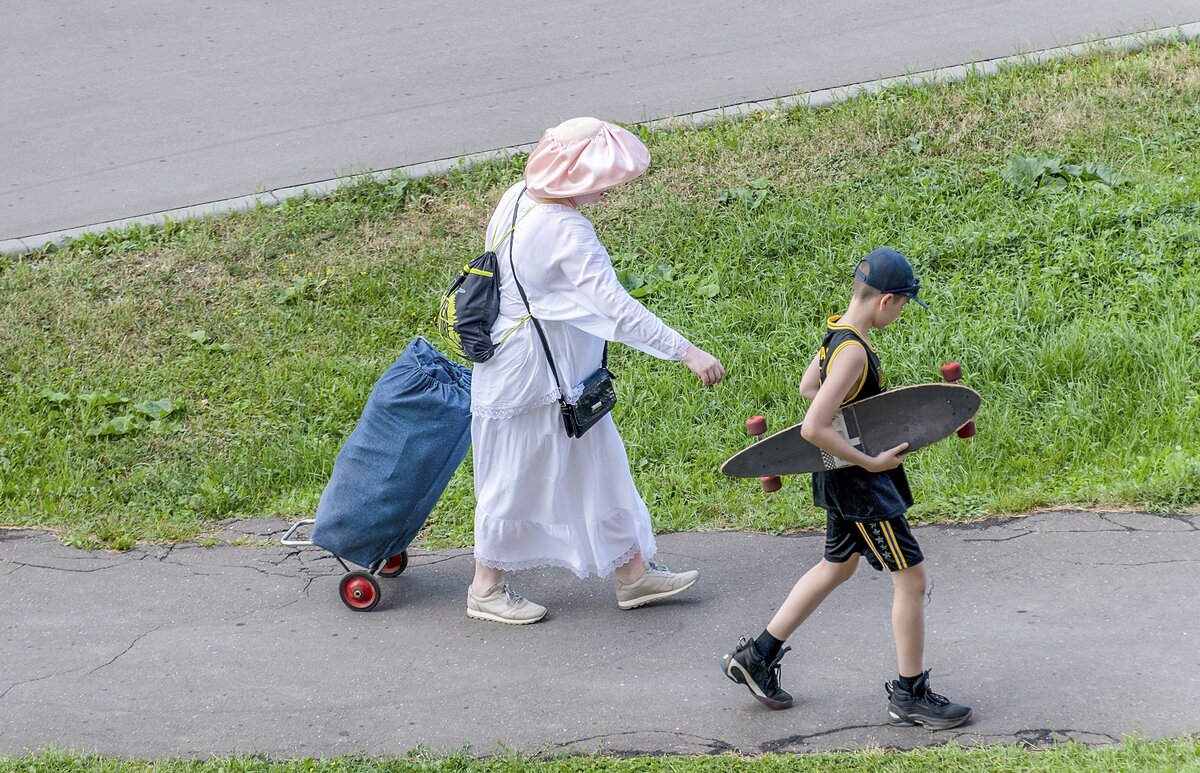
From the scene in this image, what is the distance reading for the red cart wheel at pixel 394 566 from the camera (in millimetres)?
5266

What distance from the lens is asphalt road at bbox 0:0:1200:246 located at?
883cm

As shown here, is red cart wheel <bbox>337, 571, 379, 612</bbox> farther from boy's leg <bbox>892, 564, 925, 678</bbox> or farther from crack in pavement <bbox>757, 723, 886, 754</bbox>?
boy's leg <bbox>892, 564, 925, 678</bbox>

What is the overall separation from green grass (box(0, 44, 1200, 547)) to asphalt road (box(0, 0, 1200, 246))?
676mm

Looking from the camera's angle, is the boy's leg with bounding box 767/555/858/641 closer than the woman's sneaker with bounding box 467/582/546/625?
Yes

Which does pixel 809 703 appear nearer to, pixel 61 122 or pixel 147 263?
pixel 147 263

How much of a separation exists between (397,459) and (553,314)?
917 millimetres

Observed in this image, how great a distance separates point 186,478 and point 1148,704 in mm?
4556

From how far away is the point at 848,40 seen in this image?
9.44 m

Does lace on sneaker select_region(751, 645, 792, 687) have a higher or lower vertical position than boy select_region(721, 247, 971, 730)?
lower

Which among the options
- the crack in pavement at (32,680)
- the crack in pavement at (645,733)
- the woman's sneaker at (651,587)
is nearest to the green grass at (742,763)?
the crack in pavement at (645,733)

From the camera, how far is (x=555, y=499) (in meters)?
4.71

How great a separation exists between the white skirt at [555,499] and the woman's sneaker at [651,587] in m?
0.09

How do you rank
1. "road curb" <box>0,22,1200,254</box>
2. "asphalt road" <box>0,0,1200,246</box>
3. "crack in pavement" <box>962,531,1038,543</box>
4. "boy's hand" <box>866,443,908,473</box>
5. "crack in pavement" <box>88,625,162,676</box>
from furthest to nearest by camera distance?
1. "asphalt road" <box>0,0,1200,246</box>
2. "road curb" <box>0,22,1200,254</box>
3. "crack in pavement" <box>962,531,1038,543</box>
4. "crack in pavement" <box>88,625,162,676</box>
5. "boy's hand" <box>866,443,908,473</box>

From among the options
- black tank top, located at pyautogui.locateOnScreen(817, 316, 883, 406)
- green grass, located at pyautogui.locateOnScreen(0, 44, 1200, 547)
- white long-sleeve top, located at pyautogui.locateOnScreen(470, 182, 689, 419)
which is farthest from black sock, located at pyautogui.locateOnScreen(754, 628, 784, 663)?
green grass, located at pyautogui.locateOnScreen(0, 44, 1200, 547)
